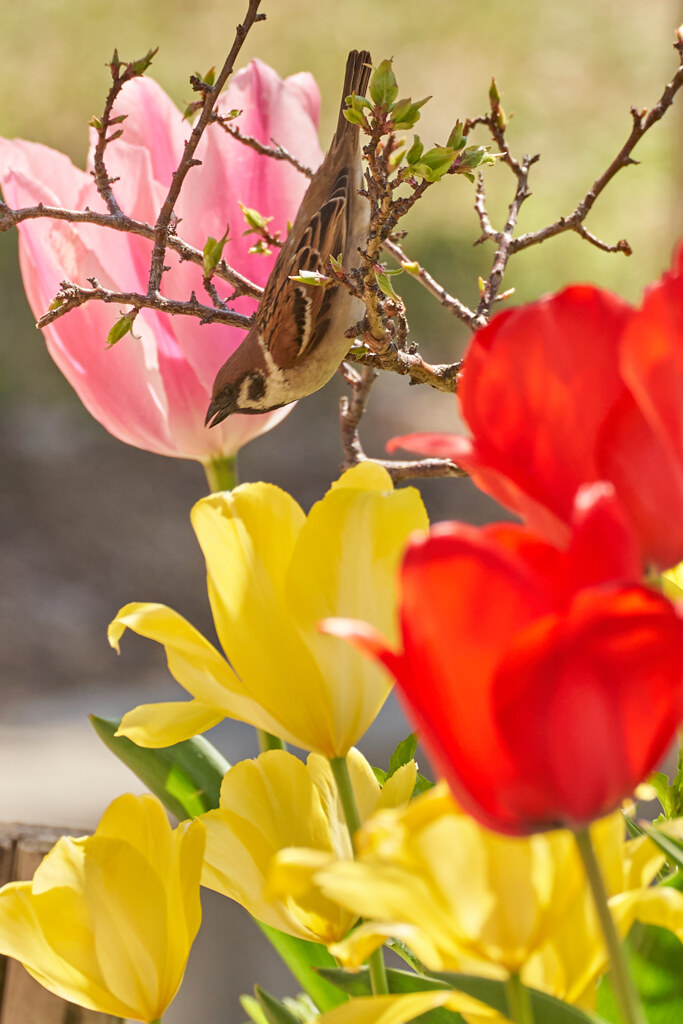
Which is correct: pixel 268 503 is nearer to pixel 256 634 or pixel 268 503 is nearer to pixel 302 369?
pixel 256 634

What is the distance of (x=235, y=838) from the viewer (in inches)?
6.9

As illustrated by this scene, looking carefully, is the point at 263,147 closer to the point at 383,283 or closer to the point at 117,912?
the point at 383,283

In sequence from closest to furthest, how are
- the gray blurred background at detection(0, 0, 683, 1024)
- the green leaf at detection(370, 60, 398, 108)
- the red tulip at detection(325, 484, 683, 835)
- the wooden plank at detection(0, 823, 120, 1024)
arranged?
the red tulip at detection(325, 484, 683, 835) → the green leaf at detection(370, 60, 398, 108) → the wooden plank at detection(0, 823, 120, 1024) → the gray blurred background at detection(0, 0, 683, 1024)

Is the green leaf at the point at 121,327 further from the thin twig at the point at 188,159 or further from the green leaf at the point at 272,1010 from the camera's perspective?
the green leaf at the point at 272,1010

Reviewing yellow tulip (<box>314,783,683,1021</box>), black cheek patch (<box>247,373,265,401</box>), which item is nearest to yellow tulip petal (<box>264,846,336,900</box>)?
yellow tulip (<box>314,783,683,1021</box>)

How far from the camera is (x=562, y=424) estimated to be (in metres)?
0.12

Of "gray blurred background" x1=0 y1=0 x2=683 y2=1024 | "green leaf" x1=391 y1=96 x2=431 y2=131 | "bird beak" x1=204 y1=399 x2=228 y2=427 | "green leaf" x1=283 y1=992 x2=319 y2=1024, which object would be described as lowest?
"green leaf" x1=283 y1=992 x2=319 y2=1024

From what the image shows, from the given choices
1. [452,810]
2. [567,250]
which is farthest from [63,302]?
[567,250]

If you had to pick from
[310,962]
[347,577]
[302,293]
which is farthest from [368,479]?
[302,293]

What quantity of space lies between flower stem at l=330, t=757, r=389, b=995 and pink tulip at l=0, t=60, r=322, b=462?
0.45 feet

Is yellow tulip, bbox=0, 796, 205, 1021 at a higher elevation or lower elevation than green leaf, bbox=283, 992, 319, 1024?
higher

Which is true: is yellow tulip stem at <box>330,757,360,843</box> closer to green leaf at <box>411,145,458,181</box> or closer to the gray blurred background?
green leaf at <box>411,145,458,181</box>

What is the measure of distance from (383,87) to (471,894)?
149 millimetres

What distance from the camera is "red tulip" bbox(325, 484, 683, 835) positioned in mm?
93
